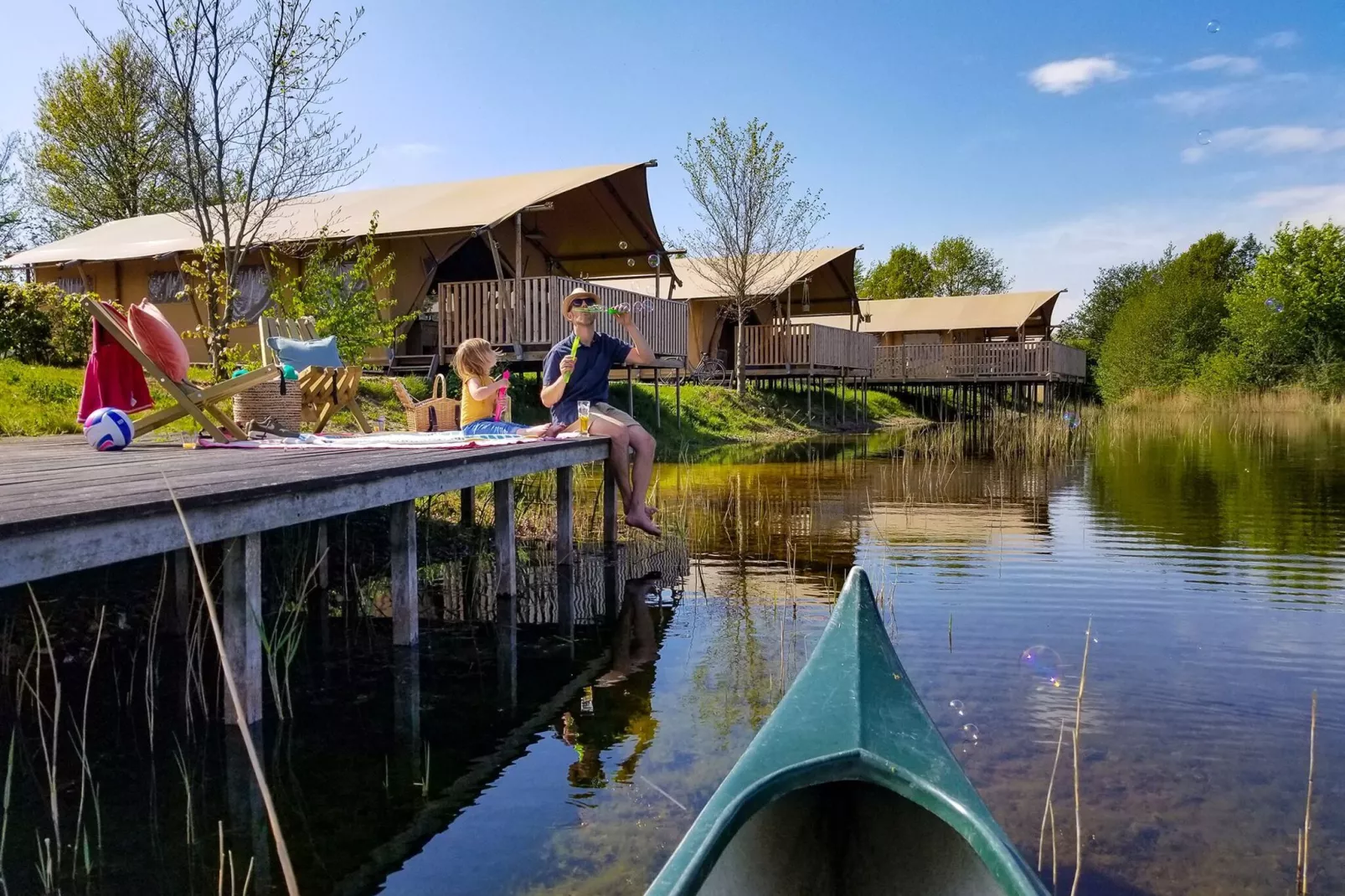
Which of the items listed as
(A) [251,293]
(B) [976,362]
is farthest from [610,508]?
(B) [976,362]

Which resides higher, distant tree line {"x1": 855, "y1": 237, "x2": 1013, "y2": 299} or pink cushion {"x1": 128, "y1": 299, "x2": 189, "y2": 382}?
distant tree line {"x1": 855, "y1": 237, "x2": 1013, "y2": 299}

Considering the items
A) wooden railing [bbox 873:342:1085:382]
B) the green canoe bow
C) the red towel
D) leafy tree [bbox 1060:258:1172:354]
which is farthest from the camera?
leafy tree [bbox 1060:258:1172:354]

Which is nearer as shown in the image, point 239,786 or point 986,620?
point 239,786

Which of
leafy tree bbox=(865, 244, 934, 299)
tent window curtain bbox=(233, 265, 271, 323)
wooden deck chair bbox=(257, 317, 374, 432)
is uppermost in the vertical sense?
leafy tree bbox=(865, 244, 934, 299)

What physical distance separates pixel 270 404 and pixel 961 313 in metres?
33.2

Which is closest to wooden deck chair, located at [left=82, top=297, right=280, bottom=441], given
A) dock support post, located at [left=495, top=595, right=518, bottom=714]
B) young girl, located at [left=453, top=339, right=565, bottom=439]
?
young girl, located at [left=453, top=339, right=565, bottom=439]

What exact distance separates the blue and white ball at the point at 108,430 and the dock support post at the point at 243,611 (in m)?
2.57

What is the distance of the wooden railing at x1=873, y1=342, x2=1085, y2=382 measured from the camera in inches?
1227

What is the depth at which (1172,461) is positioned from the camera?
17000mm

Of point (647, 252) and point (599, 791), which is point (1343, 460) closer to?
point (647, 252)

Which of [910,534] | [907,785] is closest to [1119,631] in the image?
[910,534]

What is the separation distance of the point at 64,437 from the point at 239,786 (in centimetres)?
534

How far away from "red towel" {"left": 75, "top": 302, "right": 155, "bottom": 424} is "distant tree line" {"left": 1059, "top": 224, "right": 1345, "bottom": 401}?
3420 centimetres

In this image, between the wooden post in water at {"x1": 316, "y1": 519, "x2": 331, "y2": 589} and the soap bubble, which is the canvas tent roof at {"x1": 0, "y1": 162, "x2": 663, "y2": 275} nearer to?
the wooden post in water at {"x1": 316, "y1": 519, "x2": 331, "y2": 589}
